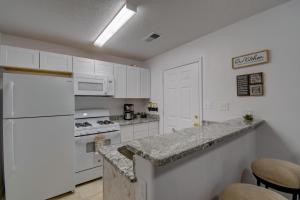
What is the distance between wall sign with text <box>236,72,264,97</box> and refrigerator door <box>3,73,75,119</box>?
2.35 metres

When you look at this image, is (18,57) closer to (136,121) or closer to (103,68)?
(103,68)

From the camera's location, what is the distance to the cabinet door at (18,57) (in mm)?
1908

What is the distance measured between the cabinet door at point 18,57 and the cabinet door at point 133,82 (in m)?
1.64

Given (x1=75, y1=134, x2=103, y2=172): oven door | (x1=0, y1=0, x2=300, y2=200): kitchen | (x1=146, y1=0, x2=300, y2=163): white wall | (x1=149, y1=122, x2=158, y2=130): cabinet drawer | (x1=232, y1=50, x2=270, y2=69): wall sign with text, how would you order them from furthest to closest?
1. (x1=149, y1=122, x2=158, y2=130): cabinet drawer
2. (x1=75, y1=134, x2=103, y2=172): oven door
3. (x1=232, y1=50, x2=270, y2=69): wall sign with text
4. (x1=146, y1=0, x2=300, y2=163): white wall
5. (x1=0, y1=0, x2=300, y2=200): kitchen

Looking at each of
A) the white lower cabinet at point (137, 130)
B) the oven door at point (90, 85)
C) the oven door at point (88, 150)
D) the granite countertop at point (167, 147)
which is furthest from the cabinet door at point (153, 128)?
the granite countertop at point (167, 147)

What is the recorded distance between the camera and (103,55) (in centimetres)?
310

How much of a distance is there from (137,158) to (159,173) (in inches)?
5.6

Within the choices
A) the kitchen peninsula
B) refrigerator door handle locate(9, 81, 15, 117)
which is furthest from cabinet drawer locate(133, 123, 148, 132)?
refrigerator door handle locate(9, 81, 15, 117)

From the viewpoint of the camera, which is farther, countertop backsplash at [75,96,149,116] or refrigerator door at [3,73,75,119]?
countertop backsplash at [75,96,149,116]

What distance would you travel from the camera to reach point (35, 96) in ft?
5.50

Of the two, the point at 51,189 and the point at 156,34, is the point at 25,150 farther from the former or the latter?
the point at 156,34

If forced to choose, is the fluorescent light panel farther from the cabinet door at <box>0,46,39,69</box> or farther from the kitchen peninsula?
the kitchen peninsula

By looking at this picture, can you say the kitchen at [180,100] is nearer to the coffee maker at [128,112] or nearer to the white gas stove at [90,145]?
the white gas stove at [90,145]

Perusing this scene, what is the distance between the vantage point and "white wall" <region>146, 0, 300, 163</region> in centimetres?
149
